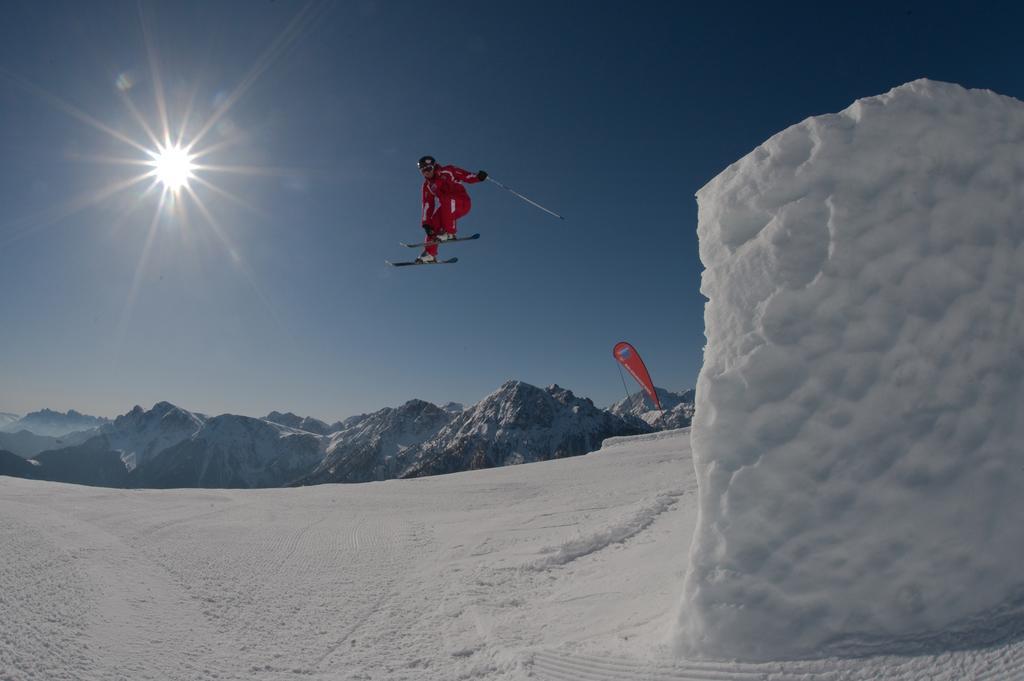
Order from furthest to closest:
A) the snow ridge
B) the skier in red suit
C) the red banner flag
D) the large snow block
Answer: the red banner flag < the skier in red suit < the snow ridge < the large snow block

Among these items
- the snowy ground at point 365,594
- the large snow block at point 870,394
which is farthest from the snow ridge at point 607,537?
the large snow block at point 870,394

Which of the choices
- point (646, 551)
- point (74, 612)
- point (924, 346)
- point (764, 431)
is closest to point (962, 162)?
point (924, 346)

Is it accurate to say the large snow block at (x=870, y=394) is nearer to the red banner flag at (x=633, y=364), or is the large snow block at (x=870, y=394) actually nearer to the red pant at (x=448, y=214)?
the red pant at (x=448, y=214)

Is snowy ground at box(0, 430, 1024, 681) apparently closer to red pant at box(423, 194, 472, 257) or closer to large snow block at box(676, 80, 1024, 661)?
large snow block at box(676, 80, 1024, 661)

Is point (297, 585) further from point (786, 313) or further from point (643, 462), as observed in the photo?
point (643, 462)

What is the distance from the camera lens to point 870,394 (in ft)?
11.9

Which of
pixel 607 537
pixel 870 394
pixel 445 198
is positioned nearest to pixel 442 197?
pixel 445 198

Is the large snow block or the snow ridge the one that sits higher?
the large snow block

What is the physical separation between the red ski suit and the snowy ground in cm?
704

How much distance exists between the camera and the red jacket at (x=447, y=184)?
1192cm

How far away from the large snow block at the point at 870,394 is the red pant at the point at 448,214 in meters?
8.84

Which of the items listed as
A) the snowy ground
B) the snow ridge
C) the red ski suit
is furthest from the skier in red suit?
the snow ridge

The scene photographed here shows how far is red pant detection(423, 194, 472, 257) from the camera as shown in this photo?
12031mm

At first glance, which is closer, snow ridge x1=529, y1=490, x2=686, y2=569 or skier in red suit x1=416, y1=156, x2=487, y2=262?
snow ridge x1=529, y1=490, x2=686, y2=569
